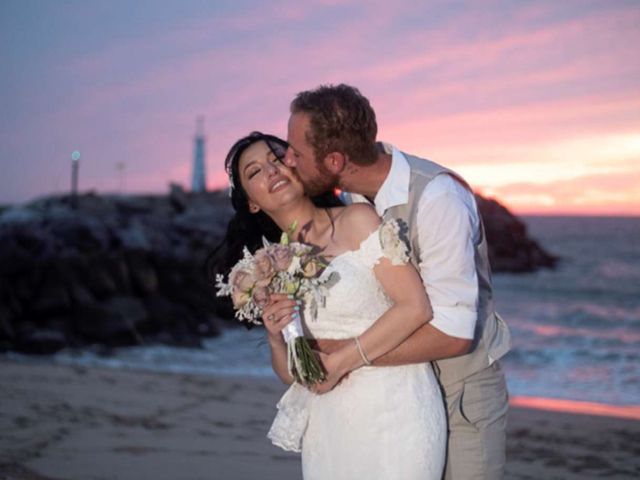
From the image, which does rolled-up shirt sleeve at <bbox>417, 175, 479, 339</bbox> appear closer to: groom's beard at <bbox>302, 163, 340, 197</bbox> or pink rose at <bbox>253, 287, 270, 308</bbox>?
groom's beard at <bbox>302, 163, 340, 197</bbox>

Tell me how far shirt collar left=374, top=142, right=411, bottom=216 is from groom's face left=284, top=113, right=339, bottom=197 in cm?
18

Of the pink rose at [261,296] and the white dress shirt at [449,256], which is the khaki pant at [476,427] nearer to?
the white dress shirt at [449,256]

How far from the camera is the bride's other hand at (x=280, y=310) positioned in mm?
2922

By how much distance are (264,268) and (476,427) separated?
3.22 ft

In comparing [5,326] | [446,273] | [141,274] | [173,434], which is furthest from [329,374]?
[141,274]

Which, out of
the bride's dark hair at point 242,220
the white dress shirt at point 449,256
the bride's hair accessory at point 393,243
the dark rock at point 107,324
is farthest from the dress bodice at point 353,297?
the dark rock at point 107,324

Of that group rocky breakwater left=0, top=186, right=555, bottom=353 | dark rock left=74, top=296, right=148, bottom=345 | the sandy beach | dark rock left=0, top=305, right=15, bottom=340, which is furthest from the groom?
dark rock left=0, top=305, right=15, bottom=340

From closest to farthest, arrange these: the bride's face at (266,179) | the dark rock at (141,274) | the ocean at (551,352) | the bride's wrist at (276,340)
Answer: the bride's wrist at (276,340), the bride's face at (266,179), the ocean at (551,352), the dark rock at (141,274)

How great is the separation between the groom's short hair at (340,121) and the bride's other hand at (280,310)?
532mm

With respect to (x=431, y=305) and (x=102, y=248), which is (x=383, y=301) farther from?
(x=102, y=248)

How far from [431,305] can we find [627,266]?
48809 mm

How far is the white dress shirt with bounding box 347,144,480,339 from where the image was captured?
280 cm

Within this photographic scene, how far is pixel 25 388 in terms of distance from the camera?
9047 millimetres

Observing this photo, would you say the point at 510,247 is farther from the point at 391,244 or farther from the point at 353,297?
the point at 391,244
